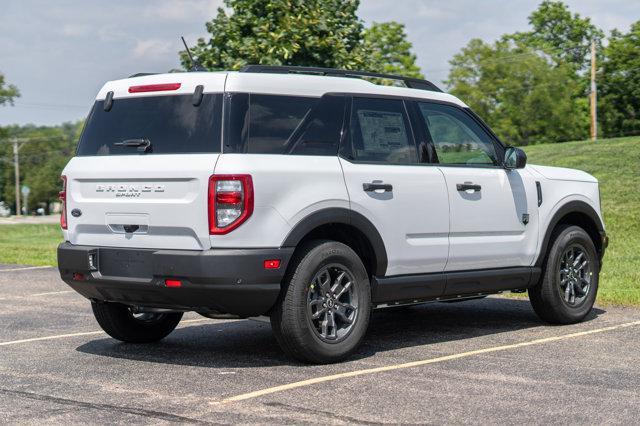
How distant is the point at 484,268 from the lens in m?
8.62

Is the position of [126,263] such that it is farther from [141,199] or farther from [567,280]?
[567,280]

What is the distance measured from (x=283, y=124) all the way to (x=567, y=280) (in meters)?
3.48

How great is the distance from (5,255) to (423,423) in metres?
16.2

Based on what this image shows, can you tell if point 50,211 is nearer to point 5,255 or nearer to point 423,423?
point 5,255

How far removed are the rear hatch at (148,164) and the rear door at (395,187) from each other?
111cm

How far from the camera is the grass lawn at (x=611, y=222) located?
13.2m

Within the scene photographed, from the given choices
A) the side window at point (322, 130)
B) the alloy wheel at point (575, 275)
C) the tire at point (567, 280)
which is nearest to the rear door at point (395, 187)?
the side window at point (322, 130)

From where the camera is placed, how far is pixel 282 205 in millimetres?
7043

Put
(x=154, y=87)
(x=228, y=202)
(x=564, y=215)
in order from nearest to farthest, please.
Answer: (x=228, y=202), (x=154, y=87), (x=564, y=215)

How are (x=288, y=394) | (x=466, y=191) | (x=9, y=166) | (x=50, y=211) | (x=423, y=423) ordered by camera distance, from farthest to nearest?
(x=50, y=211), (x=9, y=166), (x=466, y=191), (x=288, y=394), (x=423, y=423)

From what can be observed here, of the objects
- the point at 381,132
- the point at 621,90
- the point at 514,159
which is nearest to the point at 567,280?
the point at 514,159

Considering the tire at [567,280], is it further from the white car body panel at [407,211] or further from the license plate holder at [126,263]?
the license plate holder at [126,263]

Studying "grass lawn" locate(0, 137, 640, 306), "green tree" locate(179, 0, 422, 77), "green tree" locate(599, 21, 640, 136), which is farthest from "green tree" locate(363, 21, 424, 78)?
"green tree" locate(179, 0, 422, 77)

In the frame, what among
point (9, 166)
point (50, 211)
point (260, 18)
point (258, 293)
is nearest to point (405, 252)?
point (258, 293)
